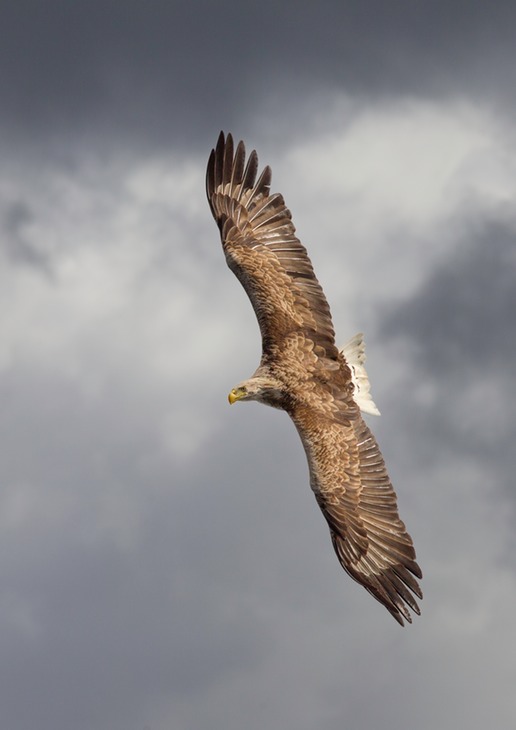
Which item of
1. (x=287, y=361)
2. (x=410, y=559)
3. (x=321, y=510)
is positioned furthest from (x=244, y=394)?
(x=410, y=559)

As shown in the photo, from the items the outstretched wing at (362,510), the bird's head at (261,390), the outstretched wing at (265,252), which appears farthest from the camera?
the outstretched wing at (265,252)

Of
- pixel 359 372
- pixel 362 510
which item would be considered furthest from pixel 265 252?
pixel 362 510

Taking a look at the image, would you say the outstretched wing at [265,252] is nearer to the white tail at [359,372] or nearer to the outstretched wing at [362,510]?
the white tail at [359,372]

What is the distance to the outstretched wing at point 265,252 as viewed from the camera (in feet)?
64.3

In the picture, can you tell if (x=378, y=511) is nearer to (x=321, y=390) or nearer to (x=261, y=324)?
(x=321, y=390)

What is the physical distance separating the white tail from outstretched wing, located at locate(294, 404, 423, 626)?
106 centimetres

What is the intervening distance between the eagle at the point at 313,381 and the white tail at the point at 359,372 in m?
0.02

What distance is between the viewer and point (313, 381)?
755 inches

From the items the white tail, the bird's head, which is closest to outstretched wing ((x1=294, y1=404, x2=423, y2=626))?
the bird's head

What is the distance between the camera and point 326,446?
1828 cm

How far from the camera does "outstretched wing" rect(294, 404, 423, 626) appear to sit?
17.4m

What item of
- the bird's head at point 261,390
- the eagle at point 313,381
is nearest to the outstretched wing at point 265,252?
the eagle at point 313,381

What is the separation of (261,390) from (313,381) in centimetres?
76

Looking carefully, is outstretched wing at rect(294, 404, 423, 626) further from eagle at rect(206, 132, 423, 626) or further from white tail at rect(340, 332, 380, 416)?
white tail at rect(340, 332, 380, 416)
